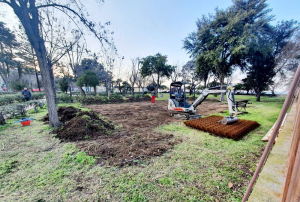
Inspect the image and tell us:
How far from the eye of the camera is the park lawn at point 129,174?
192cm

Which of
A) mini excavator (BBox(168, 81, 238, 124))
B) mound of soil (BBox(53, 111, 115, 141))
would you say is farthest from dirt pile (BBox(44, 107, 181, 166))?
mini excavator (BBox(168, 81, 238, 124))

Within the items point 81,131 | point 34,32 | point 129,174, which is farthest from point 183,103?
point 34,32

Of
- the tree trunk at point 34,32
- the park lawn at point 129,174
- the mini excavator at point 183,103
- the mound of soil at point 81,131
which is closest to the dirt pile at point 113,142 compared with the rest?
the mound of soil at point 81,131

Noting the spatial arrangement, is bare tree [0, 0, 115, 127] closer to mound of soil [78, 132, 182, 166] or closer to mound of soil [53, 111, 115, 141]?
mound of soil [53, 111, 115, 141]

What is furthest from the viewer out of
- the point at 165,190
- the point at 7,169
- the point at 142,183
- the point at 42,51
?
the point at 42,51

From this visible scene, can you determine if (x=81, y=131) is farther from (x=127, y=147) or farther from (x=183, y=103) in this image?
(x=183, y=103)

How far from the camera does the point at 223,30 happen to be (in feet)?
46.8

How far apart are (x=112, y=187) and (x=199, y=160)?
6.55 feet

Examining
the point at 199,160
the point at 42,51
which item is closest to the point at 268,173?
the point at 199,160

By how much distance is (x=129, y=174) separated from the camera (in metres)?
2.36

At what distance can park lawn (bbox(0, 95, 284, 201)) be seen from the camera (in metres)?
1.92

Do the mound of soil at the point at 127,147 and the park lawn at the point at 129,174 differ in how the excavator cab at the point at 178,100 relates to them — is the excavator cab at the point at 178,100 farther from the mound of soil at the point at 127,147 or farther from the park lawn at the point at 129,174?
the park lawn at the point at 129,174

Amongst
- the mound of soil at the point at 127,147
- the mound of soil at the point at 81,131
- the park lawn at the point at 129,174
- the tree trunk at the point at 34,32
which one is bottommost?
the park lawn at the point at 129,174

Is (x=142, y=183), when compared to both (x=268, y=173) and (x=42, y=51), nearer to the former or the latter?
(x=268, y=173)
